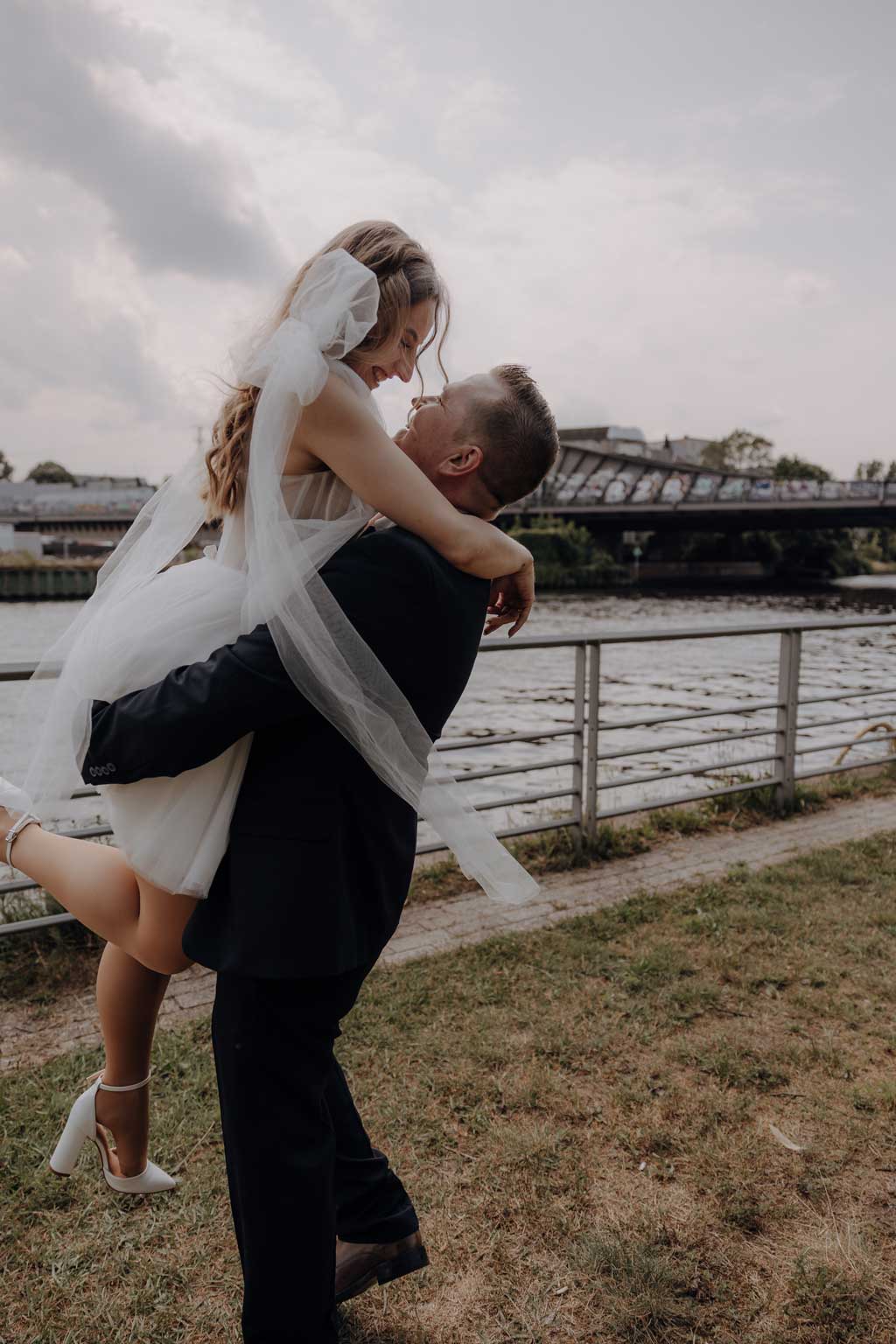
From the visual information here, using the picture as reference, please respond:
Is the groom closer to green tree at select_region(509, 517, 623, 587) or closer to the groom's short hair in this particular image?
the groom's short hair

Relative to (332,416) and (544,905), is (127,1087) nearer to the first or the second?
(332,416)

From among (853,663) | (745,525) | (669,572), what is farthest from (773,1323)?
(669,572)

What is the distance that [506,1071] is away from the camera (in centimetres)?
315

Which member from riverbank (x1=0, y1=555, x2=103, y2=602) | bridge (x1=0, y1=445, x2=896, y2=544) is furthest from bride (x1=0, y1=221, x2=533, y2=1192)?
riverbank (x1=0, y1=555, x2=103, y2=602)

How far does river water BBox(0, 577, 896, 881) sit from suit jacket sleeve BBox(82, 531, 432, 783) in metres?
0.48

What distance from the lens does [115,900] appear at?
5.89 ft

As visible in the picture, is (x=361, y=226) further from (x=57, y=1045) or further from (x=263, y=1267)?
(x=57, y=1045)

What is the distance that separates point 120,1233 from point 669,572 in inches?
2556

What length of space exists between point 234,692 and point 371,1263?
1.42m

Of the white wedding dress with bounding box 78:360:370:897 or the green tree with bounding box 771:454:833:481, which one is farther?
the green tree with bounding box 771:454:833:481

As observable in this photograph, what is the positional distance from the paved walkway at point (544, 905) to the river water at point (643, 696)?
1.85 feet

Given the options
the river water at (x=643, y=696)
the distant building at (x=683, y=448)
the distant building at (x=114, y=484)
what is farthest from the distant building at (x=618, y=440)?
the river water at (x=643, y=696)

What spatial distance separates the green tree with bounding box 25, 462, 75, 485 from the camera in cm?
11512

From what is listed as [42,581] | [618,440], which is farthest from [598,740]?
[618,440]
